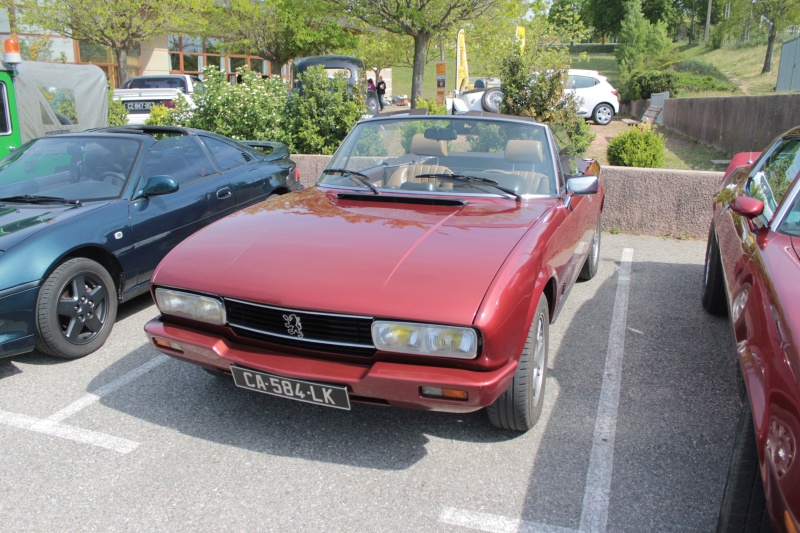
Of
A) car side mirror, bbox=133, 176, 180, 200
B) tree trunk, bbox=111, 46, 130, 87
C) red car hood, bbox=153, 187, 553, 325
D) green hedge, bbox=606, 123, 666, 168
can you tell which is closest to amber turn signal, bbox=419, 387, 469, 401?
red car hood, bbox=153, 187, 553, 325

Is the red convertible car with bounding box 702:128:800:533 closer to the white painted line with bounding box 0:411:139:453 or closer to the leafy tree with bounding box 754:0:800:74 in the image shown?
the white painted line with bounding box 0:411:139:453

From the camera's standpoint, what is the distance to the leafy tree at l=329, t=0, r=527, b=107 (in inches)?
515

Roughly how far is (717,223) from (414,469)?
2903 millimetres

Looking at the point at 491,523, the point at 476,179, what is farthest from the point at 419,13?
the point at 491,523

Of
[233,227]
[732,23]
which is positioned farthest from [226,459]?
[732,23]

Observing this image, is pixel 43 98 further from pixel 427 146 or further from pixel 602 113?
pixel 602 113

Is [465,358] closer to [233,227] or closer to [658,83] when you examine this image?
[233,227]

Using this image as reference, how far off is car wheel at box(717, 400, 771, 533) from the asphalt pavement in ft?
1.81

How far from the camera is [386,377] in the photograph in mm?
2680

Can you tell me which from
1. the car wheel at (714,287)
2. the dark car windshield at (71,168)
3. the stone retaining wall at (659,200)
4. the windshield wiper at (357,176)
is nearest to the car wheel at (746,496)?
the windshield wiper at (357,176)

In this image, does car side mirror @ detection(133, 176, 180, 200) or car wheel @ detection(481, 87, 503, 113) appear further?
car wheel @ detection(481, 87, 503, 113)

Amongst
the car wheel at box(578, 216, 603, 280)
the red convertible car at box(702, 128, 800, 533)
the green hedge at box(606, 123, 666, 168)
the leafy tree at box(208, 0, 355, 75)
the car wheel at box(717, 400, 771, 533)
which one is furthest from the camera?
the leafy tree at box(208, 0, 355, 75)

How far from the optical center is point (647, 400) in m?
3.65

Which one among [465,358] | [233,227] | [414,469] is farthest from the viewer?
[233,227]
